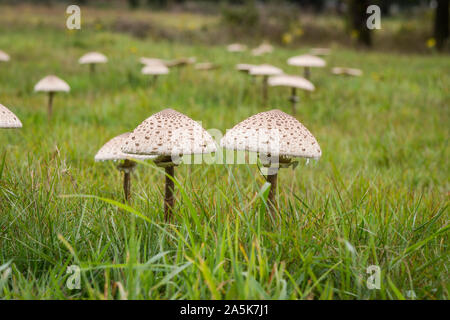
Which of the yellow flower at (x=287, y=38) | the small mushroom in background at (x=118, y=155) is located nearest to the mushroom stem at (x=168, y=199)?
the small mushroom in background at (x=118, y=155)

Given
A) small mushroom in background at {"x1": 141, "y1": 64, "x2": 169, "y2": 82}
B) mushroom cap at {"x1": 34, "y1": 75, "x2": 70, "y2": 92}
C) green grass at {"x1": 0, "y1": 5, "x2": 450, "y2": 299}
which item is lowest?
green grass at {"x1": 0, "y1": 5, "x2": 450, "y2": 299}

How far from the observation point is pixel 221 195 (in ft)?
9.11

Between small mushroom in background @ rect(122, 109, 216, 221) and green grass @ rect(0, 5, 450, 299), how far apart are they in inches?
7.7

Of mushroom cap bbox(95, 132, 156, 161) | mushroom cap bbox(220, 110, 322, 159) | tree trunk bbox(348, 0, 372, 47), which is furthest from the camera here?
tree trunk bbox(348, 0, 372, 47)

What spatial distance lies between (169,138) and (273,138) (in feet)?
1.82

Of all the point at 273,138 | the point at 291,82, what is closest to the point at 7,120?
the point at 273,138

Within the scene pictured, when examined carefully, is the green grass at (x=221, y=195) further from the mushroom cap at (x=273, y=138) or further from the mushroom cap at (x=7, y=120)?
the mushroom cap at (x=7, y=120)

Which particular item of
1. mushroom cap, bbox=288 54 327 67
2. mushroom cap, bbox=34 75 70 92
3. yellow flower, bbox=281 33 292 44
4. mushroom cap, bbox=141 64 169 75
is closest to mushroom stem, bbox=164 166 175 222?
mushroom cap, bbox=34 75 70 92

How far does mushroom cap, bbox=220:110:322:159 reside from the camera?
2.07 metres

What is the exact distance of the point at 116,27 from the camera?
21734 mm

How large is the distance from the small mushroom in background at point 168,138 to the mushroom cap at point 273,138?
15 centimetres

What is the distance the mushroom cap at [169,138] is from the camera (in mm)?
2082

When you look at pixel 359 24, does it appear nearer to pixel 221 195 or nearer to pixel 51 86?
pixel 51 86

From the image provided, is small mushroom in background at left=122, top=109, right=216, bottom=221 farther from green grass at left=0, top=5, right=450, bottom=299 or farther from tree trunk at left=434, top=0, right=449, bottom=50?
tree trunk at left=434, top=0, right=449, bottom=50
